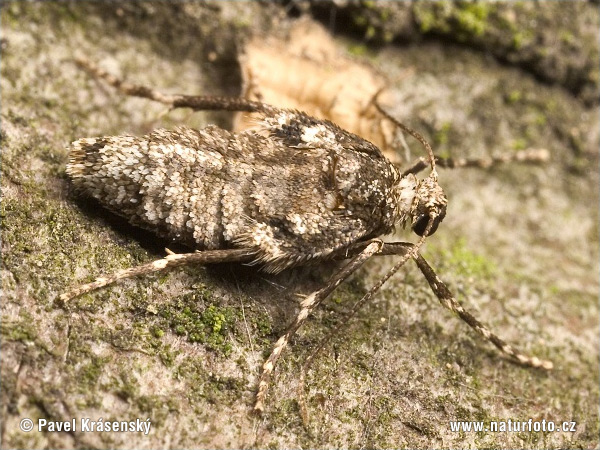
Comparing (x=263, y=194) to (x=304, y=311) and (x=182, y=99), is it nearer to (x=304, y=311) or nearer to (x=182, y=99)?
(x=304, y=311)

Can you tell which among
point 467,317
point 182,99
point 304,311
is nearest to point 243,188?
point 304,311

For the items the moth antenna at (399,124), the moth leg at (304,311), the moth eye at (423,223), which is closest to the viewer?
the moth leg at (304,311)

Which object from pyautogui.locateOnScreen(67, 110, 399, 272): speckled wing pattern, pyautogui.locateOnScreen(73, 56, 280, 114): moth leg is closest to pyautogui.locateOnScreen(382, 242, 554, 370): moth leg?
pyautogui.locateOnScreen(67, 110, 399, 272): speckled wing pattern

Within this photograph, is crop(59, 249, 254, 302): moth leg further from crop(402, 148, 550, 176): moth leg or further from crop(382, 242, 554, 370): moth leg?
crop(402, 148, 550, 176): moth leg

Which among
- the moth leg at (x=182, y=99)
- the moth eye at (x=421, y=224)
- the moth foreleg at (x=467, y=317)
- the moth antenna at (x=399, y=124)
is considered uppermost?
the moth antenna at (x=399, y=124)

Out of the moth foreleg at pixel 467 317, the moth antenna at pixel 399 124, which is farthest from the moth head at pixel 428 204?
the moth foreleg at pixel 467 317

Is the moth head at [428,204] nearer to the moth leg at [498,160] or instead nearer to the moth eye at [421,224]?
the moth eye at [421,224]

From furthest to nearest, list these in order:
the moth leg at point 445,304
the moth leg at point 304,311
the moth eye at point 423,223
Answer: the moth eye at point 423,223, the moth leg at point 445,304, the moth leg at point 304,311
